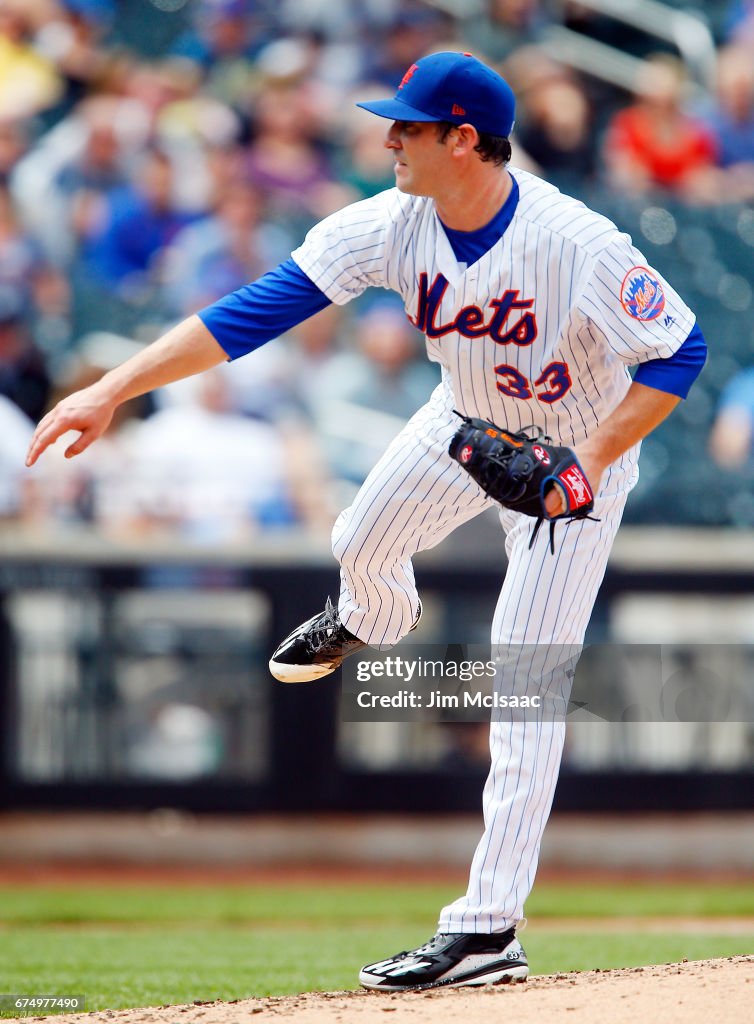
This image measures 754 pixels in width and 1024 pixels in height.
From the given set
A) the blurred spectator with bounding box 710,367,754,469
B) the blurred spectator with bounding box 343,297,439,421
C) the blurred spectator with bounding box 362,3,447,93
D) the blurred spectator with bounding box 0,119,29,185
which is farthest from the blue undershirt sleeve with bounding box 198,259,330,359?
the blurred spectator with bounding box 362,3,447,93

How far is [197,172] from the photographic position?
30.3 feet

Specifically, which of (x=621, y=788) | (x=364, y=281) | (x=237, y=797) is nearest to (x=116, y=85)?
(x=237, y=797)

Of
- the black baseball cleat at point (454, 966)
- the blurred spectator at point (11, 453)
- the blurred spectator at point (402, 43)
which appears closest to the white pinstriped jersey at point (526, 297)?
the black baseball cleat at point (454, 966)

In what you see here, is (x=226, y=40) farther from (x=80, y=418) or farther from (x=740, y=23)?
(x=80, y=418)

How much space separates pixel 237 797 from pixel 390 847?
847mm

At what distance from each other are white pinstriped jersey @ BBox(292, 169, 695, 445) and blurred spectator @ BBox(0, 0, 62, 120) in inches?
271

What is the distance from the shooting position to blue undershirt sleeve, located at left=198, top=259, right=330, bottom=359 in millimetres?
3258

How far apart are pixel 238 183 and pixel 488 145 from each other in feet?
20.6

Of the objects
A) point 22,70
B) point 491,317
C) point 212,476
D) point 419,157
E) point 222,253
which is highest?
point 22,70

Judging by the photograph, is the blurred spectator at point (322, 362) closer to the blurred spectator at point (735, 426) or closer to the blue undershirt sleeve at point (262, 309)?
the blurred spectator at point (735, 426)

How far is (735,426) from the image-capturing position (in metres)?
8.06

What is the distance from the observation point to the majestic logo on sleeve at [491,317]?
10.5 feet

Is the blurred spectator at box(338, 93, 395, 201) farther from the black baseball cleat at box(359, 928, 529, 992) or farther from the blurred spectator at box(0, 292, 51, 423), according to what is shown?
the black baseball cleat at box(359, 928, 529, 992)

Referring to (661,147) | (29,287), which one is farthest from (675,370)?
(661,147)
